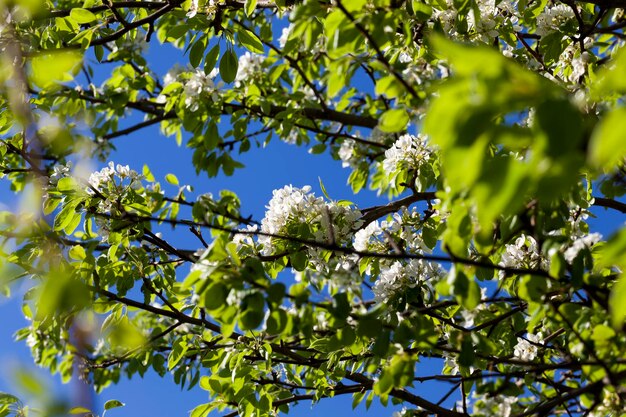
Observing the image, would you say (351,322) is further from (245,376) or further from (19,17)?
(19,17)

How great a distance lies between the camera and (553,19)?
3006 mm

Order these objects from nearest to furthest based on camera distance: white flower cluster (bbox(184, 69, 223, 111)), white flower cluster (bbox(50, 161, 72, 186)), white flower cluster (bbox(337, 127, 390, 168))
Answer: white flower cluster (bbox(50, 161, 72, 186))
white flower cluster (bbox(184, 69, 223, 111))
white flower cluster (bbox(337, 127, 390, 168))

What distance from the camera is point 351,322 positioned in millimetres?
1802

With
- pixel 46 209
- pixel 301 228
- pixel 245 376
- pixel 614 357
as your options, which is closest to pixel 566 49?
pixel 301 228

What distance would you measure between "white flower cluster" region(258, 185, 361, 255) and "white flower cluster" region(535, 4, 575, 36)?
1.33 meters

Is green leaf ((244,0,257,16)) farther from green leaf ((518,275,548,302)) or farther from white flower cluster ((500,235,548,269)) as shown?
green leaf ((518,275,548,302))

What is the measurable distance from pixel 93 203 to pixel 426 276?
4.81 feet

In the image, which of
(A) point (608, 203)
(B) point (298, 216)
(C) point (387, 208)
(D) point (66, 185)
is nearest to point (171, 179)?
(D) point (66, 185)

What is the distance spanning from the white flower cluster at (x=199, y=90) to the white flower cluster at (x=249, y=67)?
0.83m

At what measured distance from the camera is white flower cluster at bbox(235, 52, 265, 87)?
4.37 meters

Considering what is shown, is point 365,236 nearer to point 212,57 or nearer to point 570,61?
point 212,57

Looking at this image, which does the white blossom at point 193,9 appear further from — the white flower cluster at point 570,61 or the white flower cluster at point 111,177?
the white flower cluster at point 570,61

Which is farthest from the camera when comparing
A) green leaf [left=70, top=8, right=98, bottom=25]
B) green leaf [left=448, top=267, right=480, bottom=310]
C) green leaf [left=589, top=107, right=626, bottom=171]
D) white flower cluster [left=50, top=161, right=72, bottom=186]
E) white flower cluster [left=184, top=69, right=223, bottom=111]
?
white flower cluster [left=184, top=69, right=223, bottom=111]

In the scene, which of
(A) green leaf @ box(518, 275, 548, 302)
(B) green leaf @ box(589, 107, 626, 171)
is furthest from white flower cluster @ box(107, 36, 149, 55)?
(B) green leaf @ box(589, 107, 626, 171)
